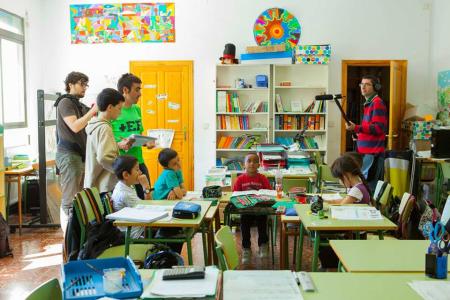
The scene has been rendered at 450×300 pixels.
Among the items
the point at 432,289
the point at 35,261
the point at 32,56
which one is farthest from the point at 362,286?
the point at 32,56

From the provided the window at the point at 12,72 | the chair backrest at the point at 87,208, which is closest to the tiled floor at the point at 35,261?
the chair backrest at the point at 87,208

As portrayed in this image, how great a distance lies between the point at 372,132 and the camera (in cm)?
532

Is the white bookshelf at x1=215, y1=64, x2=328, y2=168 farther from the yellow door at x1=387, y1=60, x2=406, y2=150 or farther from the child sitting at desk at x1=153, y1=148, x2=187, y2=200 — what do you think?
the child sitting at desk at x1=153, y1=148, x2=187, y2=200

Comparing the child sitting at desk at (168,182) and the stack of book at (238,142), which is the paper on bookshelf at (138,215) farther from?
the stack of book at (238,142)

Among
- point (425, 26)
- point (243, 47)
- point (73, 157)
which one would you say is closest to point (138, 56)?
point (243, 47)

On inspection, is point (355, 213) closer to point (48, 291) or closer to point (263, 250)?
point (263, 250)

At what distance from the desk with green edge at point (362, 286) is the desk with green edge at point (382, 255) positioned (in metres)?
0.09

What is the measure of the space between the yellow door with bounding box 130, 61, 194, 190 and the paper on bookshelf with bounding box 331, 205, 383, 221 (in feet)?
15.5

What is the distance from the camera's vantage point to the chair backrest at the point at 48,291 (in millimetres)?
1746

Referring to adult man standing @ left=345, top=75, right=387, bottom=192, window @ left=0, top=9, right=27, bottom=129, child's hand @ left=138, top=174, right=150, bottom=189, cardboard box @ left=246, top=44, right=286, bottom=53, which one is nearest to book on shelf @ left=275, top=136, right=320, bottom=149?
cardboard box @ left=246, top=44, right=286, bottom=53

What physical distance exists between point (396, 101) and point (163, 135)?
348 centimetres

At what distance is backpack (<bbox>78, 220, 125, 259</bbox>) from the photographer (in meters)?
3.25

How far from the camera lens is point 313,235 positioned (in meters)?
3.51

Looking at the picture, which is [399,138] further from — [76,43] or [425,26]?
[76,43]
